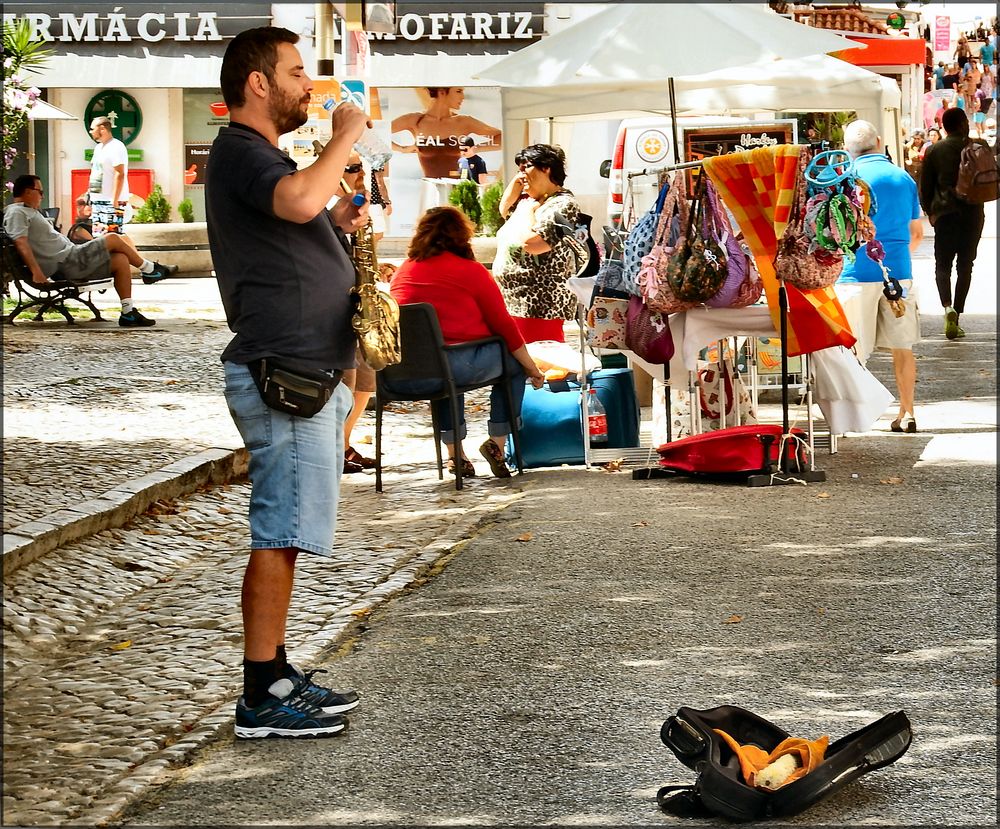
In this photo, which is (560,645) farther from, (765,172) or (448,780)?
(765,172)

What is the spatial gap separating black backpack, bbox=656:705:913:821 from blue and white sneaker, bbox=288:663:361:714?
96 cm

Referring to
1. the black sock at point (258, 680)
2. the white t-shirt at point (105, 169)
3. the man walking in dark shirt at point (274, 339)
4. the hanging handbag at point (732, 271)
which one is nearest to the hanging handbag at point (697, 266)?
the hanging handbag at point (732, 271)

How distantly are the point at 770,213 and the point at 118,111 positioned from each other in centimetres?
2678

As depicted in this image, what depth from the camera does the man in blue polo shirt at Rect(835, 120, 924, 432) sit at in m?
10.2

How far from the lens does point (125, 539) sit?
7598 mm

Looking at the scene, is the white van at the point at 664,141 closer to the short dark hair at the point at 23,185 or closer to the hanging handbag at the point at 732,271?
the hanging handbag at the point at 732,271

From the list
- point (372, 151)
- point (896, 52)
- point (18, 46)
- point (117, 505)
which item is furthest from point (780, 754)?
point (896, 52)

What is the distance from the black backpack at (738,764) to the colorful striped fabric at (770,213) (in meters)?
4.43

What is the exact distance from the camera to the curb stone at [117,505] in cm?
686

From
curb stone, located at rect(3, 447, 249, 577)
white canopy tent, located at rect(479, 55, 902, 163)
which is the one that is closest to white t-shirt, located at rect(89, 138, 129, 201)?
white canopy tent, located at rect(479, 55, 902, 163)

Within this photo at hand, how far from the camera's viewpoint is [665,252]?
8719 mm

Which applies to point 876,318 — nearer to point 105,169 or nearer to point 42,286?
point 42,286

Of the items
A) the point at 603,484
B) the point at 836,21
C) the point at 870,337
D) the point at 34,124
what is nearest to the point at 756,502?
the point at 603,484

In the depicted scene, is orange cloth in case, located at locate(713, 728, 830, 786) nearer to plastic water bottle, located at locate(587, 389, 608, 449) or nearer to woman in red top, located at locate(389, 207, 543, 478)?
woman in red top, located at locate(389, 207, 543, 478)
